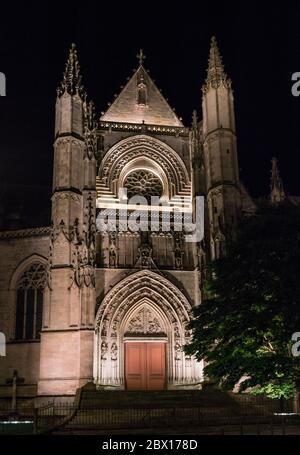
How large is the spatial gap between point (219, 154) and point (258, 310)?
11.3 m

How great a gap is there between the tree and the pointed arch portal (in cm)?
674

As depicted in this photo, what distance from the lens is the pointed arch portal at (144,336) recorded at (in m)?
22.5

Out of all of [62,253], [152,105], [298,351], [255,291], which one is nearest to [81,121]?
[152,105]

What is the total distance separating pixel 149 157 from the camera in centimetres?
2639

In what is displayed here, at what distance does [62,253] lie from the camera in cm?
2230

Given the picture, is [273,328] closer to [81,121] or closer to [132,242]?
[132,242]

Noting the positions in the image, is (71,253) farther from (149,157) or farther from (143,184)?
(149,157)

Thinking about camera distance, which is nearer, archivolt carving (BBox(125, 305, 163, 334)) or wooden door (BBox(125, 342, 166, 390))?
wooden door (BBox(125, 342, 166, 390))

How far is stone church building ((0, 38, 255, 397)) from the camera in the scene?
856 inches

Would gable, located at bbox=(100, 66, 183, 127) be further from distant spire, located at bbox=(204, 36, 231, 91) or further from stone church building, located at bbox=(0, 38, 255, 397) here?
distant spire, located at bbox=(204, 36, 231, 91)

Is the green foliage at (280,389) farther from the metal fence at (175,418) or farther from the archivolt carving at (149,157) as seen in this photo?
the archivolt carving at (149,157)

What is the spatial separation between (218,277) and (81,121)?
1195 centimetres

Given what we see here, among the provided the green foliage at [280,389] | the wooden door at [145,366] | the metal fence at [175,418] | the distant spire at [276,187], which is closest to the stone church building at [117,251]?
the wooden door at [145,366]

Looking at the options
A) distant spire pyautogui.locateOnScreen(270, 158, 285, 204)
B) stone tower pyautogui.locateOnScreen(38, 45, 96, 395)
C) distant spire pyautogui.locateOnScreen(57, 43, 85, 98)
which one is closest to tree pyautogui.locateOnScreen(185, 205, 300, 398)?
stone tower pyautogui.locateOnScreen(38, 45, 96, 395)
